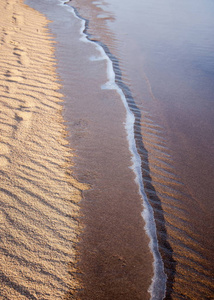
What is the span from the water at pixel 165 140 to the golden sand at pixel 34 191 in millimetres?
211

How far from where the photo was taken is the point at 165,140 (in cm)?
338

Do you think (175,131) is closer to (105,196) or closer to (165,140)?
(165,140)

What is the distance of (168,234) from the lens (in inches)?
84.4

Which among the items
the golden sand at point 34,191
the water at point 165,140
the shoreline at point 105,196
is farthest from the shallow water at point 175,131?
the golden sand at point 34,191

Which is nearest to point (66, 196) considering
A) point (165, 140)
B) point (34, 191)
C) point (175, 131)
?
point (34, 191)

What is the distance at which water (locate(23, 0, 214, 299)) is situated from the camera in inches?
79.9

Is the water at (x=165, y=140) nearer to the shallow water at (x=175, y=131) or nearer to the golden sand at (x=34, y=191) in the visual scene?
the shallow water at (x=175, y=131)

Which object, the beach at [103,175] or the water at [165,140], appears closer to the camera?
the beach at [103,175]

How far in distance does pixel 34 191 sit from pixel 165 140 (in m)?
1.89

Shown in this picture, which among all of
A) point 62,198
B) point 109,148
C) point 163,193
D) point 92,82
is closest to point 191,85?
point 92,82

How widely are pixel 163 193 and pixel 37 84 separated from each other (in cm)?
291

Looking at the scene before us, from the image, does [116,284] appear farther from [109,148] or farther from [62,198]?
[109,148]

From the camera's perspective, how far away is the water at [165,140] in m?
2.03

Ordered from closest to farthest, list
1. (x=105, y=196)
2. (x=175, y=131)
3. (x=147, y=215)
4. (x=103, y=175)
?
1. (x=147, y=215)
2. (x=105, y=196)
3. (x=103, y=175)
4. (x=175, y=131)
